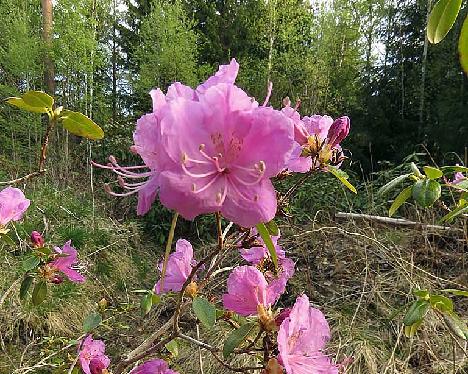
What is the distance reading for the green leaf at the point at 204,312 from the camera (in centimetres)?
55

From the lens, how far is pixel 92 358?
0.67 meters

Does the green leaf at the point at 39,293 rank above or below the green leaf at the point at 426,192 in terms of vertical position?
below

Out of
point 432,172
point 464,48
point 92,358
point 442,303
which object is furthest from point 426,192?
point 92,358

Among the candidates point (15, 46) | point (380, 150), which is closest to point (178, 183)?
point (15, 46)

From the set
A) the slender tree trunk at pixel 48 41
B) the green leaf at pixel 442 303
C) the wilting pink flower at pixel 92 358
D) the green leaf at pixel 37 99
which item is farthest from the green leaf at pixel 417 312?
the slender tree trunk at pixel 48 41

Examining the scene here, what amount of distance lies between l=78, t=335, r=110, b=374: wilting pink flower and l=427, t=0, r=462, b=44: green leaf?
497mm

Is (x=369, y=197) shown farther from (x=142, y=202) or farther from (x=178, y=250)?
(x=142, y=202)

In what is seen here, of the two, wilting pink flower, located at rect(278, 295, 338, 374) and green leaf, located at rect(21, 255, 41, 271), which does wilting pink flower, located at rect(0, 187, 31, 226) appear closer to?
green leaf, located at rect(21, 255, 41, 271)

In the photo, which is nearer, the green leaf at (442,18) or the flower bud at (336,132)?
the green leaf at (442,18)

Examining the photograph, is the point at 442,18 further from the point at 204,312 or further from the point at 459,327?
the point at 459,327

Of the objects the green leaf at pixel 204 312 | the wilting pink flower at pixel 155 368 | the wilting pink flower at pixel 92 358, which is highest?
the green leaf at pixel 204 312

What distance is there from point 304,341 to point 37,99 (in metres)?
0.36

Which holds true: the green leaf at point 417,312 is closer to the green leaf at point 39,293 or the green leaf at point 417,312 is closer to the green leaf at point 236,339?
the green leaf at point 236,339

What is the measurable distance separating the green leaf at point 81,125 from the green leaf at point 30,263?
0.34m
